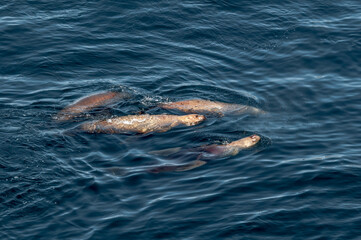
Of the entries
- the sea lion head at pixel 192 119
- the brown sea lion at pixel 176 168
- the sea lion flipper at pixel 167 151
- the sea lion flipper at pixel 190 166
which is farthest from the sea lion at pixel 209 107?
the brown sea lion at pixel 176 168

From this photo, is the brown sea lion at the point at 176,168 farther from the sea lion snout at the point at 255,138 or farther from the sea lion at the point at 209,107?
the sea lion at the point at 209,107

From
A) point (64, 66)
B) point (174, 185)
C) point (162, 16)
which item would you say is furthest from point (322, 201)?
point (162, 16)

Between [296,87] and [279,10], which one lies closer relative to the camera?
[296,87]

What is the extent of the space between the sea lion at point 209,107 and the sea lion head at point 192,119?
690mm

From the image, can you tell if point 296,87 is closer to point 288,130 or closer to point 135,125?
point 288,130

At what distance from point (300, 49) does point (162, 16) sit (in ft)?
19.7

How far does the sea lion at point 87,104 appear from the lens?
17.6 metres

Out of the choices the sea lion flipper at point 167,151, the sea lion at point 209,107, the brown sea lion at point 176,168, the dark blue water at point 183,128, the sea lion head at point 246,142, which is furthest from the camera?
the sea lion at point 209,107

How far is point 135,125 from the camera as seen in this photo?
17.2m

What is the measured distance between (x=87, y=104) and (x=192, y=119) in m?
3.40

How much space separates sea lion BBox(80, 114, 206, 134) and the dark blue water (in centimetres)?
32

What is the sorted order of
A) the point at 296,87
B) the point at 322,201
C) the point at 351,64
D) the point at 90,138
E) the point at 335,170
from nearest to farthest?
the point at 322,201 < the point at 335,170 < the point at 90,138 < the point at 296,87 < the point at 351,64

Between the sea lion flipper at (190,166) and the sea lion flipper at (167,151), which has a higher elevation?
the sea lion flipper at (167,151)

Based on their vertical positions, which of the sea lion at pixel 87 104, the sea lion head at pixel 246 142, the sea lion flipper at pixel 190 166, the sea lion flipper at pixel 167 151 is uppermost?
the sea lion at pixel 87 104
